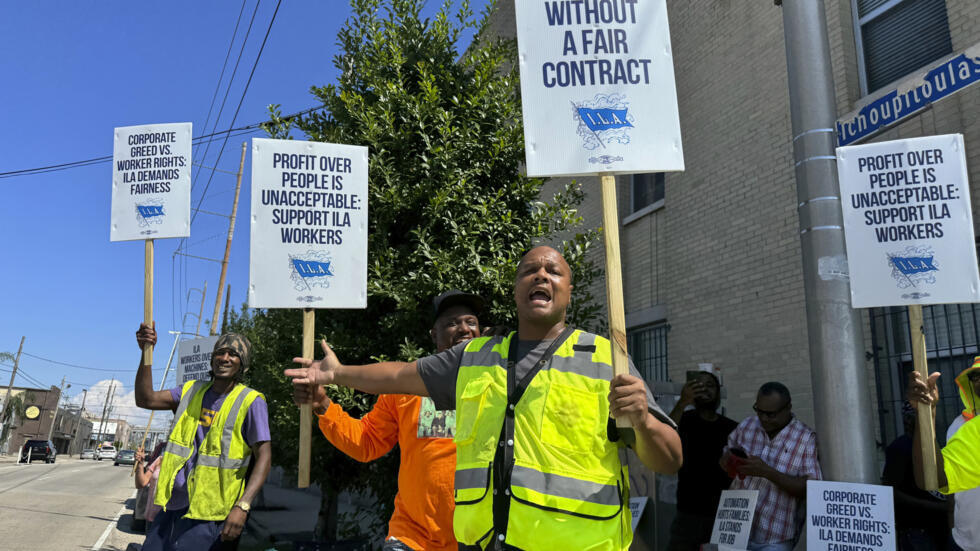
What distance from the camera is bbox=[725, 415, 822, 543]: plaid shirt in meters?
4.94

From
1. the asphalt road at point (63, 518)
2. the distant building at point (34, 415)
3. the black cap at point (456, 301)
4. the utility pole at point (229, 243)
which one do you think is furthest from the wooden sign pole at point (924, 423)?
the distant building at point (34, 415)

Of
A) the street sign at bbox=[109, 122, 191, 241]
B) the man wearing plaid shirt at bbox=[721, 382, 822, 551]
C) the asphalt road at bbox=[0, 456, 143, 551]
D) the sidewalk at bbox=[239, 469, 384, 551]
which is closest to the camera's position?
the man wearing plaid shirt at bbox=[721, 382, 822, 551]

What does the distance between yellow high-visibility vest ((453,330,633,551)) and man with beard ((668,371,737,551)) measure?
334 centimetres

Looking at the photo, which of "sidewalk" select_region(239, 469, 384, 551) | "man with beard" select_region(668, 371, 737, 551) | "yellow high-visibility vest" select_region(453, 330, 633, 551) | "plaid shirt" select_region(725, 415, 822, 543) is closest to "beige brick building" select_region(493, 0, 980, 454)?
"man with beard" select_region(668, 371, 737, 551)

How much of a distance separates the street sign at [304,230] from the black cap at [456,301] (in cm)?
46

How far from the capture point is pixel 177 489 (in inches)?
169

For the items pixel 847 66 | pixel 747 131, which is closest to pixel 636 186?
pixel 747 131

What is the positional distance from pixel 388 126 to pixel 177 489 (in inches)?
142

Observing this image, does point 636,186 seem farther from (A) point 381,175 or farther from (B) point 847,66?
(A) point 381,175

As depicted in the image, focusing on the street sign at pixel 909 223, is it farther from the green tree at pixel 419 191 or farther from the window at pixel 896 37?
the window at pixel 896 37

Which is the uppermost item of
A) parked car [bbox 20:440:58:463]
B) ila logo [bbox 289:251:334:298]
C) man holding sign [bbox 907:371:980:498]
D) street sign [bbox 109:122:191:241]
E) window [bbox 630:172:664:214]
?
window [bbox 630:172:664:214]

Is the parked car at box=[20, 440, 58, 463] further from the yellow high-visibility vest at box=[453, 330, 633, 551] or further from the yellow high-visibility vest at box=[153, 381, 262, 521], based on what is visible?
the yellow high-visibility vest at box=[453, 330, 633, 551]

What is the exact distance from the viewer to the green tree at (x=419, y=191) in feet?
21.1

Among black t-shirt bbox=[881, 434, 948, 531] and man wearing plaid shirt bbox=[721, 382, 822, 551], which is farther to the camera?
man wearing plaid shirt bbox=[721, 382, 822, 551]
